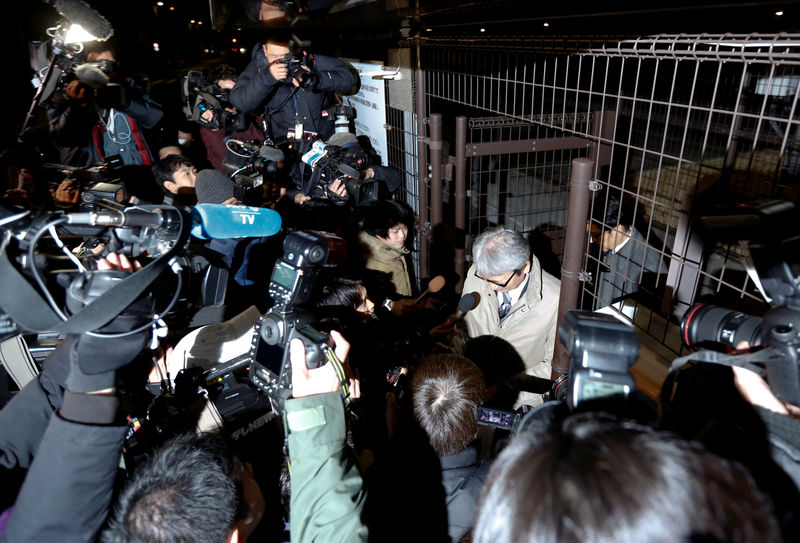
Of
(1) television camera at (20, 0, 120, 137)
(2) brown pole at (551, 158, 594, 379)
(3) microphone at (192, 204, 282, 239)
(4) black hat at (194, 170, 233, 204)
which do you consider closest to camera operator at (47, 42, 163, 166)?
(1) television camera at (20, 0, 120, 137)

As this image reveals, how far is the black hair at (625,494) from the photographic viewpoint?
0.69 m

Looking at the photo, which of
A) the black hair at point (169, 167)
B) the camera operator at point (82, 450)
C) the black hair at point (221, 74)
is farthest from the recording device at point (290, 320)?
the black hair at point (221, 74)

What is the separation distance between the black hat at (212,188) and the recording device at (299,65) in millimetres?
1214

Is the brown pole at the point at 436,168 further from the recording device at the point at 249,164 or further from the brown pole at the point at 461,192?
the recording device at the point at 249,164

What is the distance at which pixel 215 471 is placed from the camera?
1291 mm

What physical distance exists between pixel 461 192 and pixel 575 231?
1.35 m

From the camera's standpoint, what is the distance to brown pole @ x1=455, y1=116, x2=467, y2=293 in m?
3.03

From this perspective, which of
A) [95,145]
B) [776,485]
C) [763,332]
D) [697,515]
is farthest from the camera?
[95,145]

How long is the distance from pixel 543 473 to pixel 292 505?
85 centimetres

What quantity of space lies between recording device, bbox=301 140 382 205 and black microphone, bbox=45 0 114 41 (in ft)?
6.30

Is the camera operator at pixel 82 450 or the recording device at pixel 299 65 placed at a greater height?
the recording device at pixel 299 65

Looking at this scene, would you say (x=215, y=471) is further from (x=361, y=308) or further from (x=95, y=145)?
(x=95, y=145)

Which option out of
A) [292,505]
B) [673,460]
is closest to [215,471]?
[292,505]

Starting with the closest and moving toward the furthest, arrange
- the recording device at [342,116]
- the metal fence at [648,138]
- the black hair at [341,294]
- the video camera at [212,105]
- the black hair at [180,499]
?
the black hair at [180,499], the metal fence at [648,138], the black hair at [341,294], the recording device at [342,116], the video camera at [212,105]
